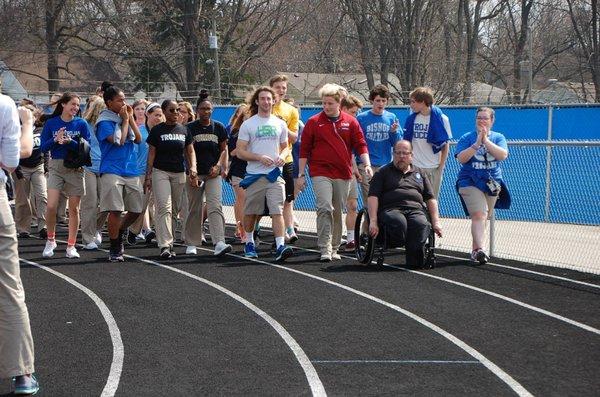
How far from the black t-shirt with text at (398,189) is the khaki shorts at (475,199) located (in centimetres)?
49

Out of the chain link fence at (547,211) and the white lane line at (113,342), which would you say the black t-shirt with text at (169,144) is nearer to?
the white lane line at (113,342)

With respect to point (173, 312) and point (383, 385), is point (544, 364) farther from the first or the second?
point (173, 312)

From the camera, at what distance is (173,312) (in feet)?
31.4

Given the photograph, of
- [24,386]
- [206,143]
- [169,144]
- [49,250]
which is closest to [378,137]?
[206,143]

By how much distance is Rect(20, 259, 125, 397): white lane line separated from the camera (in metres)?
6.80

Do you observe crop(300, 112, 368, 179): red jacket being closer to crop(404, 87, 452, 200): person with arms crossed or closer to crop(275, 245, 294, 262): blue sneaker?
crop(404, 87, 452, 200): person with arms crossed

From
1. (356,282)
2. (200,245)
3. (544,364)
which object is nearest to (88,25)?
(200,245)

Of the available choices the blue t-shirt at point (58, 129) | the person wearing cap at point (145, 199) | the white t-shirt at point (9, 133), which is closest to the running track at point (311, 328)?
the white t-shirt at point (9, 133)

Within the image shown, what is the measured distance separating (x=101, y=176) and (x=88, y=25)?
118 ft

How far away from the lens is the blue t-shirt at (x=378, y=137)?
14.0 m

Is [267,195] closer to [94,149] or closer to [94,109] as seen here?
[94,149]

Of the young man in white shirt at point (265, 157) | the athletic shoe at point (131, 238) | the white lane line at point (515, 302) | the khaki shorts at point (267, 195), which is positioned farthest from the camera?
the athletic shoe at point (131, 238)

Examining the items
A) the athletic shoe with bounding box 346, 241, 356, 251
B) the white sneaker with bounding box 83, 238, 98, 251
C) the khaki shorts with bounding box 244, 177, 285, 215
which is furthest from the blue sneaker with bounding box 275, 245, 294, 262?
the white sneaker with bounding box 83, 238, 98, 251

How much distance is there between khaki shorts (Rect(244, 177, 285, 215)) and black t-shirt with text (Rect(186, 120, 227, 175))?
920 mm
